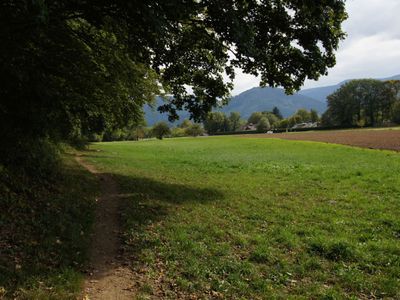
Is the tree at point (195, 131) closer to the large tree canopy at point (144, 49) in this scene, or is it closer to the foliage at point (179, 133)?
the foliage at point (179, 133)

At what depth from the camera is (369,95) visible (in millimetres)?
150125

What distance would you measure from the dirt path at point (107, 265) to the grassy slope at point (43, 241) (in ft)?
0.78

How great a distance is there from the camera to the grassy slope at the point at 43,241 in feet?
21.2

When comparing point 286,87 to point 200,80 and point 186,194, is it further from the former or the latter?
point 186,194

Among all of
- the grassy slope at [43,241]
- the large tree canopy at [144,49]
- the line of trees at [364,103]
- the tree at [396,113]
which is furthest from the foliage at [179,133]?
the grassy slope at [43,241]

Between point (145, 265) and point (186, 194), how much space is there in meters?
8.28

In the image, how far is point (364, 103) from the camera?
493ft

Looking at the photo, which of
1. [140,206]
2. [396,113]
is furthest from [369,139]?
[396,113]

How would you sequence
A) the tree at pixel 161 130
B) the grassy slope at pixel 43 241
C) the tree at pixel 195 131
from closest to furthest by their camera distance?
the grassy slope at pixel 43 241 < the tree at pixel 161 130 < the tree at pixel 195 131

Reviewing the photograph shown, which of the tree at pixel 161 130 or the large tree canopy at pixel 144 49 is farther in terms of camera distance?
the tree at pixel 161 130

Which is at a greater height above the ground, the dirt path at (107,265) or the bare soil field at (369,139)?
the dirt path at (107,265)

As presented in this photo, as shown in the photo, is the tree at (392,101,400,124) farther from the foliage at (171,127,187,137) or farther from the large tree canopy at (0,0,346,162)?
the large tree canopy at (0,0,346,162)

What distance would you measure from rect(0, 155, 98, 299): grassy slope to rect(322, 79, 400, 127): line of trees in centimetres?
14548

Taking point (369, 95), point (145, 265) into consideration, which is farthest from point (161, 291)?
point (369, 95)
